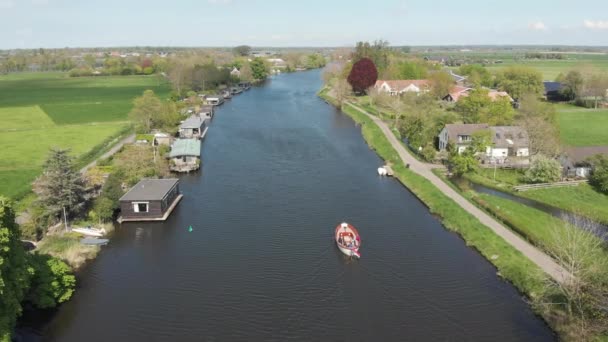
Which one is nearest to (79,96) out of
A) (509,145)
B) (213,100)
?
(213,100)

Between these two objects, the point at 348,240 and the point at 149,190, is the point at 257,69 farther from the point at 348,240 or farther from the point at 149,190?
the point at 348,240

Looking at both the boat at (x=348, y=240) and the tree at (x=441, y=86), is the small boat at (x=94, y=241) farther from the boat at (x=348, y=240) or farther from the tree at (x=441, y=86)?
the tree at (x=441, y=86)

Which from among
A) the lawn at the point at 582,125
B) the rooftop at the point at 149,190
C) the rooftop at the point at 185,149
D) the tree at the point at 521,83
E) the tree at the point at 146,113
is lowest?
the rooftop at the point at 149,190

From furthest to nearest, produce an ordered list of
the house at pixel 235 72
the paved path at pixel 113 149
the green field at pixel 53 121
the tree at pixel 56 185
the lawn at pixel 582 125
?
the house at pixel 235 72 → the lawn at pixel 582 125 → the green field at pixel 53 121 → the paved path at pixel 113 149 → the tree at pixel 56 185

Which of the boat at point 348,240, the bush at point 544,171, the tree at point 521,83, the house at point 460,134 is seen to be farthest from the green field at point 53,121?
the tree at point 521,83

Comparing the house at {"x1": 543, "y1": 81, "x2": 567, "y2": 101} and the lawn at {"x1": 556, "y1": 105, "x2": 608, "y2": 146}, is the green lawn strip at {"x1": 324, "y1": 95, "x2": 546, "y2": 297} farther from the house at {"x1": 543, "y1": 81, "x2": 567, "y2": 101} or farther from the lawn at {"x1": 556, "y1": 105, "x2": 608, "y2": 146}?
the house at {"x1": 543, "y1": 81, "x2": 567, "y2": 101}
